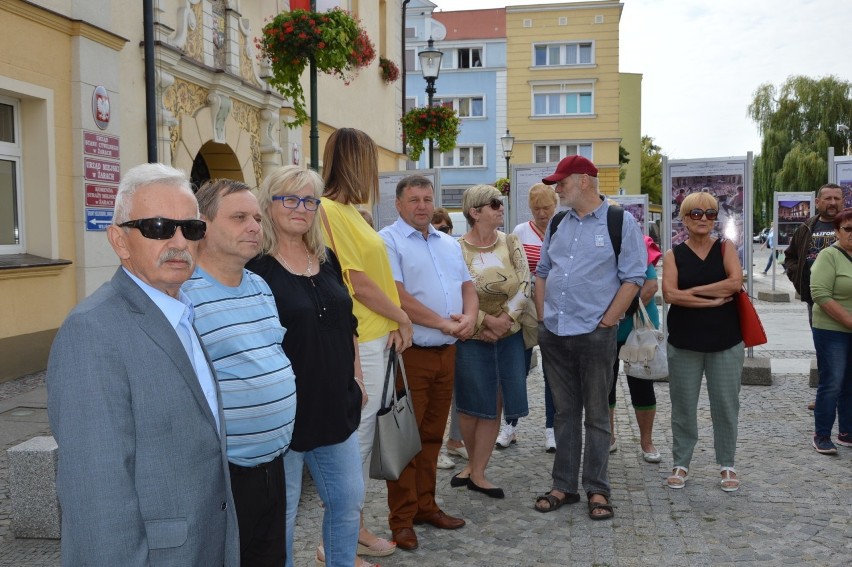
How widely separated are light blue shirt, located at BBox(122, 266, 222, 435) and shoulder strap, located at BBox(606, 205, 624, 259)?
3.16 m

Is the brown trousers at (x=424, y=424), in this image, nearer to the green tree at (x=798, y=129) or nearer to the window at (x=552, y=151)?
the green tree at (x=798, y=129)

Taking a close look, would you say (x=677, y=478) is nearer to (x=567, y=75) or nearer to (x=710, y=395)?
(x=710, y=395)

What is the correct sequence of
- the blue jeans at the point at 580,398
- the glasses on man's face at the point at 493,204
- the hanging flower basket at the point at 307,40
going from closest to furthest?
the blue jeans at the point at 580,398, the glasses on man's face at the point at 493,204, the hanging flower basket at the point at 307,40

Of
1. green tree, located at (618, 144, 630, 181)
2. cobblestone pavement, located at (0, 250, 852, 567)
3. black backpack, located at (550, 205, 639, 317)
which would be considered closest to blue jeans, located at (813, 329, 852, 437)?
cobblestone pavement, located at (0, 250, 852, 567)

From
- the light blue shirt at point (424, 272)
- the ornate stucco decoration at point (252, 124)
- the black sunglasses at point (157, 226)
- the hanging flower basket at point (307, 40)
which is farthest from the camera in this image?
the ornate stucco decoration at point (252, 124)

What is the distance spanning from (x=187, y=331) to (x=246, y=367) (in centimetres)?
48

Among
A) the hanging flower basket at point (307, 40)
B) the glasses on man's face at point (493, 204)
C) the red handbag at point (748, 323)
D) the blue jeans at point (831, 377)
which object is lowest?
the blue jeans at point (831, 377)

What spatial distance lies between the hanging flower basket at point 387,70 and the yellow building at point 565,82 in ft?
75.3

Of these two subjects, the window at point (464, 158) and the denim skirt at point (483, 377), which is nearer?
the denim skirt at point (483, 377)

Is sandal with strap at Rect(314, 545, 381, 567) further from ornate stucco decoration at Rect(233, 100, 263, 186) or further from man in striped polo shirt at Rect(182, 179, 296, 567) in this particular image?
ornate stucco decoration at Rect(233, 100, 263, 186)

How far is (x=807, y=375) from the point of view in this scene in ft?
29.1

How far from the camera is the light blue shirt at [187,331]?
1.96 metres

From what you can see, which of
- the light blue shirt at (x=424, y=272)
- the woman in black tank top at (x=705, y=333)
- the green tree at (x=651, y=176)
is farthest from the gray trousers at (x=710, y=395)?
the green tree at (x=651, y=176)

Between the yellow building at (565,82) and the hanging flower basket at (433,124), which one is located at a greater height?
the yellow building at (565,82)
